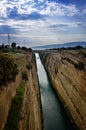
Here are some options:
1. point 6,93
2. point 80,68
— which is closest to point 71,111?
point 80,68

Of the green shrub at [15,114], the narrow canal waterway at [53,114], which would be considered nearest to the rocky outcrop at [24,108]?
the green shrub at [15,114]

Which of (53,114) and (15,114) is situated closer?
(15,114)

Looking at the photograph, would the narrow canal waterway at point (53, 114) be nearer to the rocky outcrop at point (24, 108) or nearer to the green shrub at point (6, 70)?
the rocky outcrop at point (24, 108)

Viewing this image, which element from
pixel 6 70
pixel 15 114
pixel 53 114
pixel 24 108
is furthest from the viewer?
pixel 53 114

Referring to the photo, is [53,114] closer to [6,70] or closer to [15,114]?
[15,114]

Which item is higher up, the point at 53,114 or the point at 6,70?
the point at 6,70

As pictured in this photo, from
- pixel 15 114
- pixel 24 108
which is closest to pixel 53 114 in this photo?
pixel 24 108

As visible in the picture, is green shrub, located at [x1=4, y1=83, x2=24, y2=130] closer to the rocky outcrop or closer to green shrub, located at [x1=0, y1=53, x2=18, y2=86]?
the rocky outcrop

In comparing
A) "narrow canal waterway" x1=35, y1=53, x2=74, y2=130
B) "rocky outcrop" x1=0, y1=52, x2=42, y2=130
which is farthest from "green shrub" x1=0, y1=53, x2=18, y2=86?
"narrow canal waterway" x1=35, y1=53, x2=74, y2=130

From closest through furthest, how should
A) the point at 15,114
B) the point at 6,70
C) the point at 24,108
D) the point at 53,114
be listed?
1. the point at 15,114
2. the point at 6,70
3. the point at 24,108
4. the point at 53,114

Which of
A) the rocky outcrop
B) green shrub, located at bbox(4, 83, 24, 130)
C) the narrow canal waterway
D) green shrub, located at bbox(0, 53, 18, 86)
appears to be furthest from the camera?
the narrow canal waterway

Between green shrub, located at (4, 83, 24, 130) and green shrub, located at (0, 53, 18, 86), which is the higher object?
green shrub, located at (0, 53, 18, 86)

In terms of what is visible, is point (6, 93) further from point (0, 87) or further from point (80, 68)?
point (80, 68)
